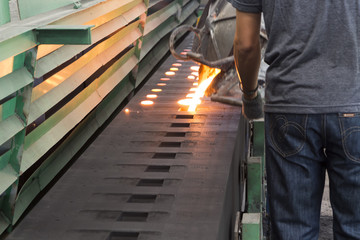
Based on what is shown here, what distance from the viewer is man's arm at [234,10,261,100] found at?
5.88 feet

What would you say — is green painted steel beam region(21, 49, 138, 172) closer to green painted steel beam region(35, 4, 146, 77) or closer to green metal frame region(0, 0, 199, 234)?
green metal frame region(0, 0, 199, 234)

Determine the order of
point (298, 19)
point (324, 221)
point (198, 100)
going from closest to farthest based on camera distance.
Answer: point (298, 19)
point (198, 100)
point (324, 221)

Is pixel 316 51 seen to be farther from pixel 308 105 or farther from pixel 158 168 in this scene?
pixel 158 168

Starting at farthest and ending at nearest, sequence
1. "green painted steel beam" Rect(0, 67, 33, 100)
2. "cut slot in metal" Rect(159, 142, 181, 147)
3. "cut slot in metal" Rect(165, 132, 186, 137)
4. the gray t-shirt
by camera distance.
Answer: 1. "cut slot in metal" Rect(165, 132, 186, 137)
2. "cut slot in metal" Rect(159, 142, 181, 147)
3. "green painted steel beam" Rect(0, 67, 33, 100)
4. the gray t-shirt

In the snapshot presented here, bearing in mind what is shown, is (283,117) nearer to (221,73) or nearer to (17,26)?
(17,26)

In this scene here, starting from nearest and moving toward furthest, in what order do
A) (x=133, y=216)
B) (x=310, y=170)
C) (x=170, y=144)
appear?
(x=310, y=170) → (x=133, y=216) → (x=170, y=144)

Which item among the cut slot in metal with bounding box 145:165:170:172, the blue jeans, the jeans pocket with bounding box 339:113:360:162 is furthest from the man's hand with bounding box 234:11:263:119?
the cut slot in metal with bounding box 145:165:170:172

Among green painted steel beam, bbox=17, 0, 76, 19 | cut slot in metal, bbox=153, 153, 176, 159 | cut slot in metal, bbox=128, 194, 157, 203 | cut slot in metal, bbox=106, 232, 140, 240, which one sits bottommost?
cut slot in metal, bbox=153, 153, 176, 159

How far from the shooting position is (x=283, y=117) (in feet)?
5.80

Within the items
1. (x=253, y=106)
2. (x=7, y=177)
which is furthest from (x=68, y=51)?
(x=253, y=106)

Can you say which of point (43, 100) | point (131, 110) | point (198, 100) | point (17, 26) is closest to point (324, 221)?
point (198, 100)

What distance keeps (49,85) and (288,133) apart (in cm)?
125

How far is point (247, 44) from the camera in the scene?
72.0 inches

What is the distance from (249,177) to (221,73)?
84cm
